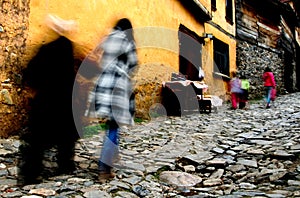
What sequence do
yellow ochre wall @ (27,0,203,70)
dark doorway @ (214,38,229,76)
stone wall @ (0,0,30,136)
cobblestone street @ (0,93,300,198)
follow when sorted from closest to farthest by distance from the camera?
cobblestone street @ (0,93,300,198) → stone wall @ (0,0,30,136) → yellow ochre wall @ (27,0,203,70) → dark doorway @ (214,38,229,76)

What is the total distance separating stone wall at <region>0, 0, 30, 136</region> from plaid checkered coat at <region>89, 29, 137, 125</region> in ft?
5.68

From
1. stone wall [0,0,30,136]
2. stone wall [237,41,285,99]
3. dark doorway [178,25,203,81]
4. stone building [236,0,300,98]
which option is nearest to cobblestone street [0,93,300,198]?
stone wall [0,0,30,136]

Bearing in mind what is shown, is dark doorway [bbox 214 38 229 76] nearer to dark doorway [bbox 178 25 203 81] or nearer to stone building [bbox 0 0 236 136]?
stone building [bbox 0 0 236 136]

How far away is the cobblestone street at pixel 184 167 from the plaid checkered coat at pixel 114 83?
61 cm

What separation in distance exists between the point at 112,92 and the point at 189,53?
7.39 metres

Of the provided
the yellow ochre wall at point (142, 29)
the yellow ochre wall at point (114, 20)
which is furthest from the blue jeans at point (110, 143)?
the yellow ochre wall at point (114, 20)

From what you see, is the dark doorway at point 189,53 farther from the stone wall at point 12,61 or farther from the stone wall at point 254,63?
the stone wall at point 12,61

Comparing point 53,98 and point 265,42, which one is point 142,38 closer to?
point 53,98

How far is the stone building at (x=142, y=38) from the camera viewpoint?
13.1 feet

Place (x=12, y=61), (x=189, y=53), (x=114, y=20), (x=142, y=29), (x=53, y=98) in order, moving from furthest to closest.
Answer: (x=189, y=53) < (x=142, y=29) < (x=114, y=20) < (x=53, y=98) < (x=12, y=61)

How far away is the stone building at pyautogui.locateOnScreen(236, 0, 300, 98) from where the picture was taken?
1373 cm

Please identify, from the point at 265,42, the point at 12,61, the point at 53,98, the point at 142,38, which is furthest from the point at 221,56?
the point at 12,61

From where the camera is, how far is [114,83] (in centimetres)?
280

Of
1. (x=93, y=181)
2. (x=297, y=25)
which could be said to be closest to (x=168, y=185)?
(x=93, y=181)
